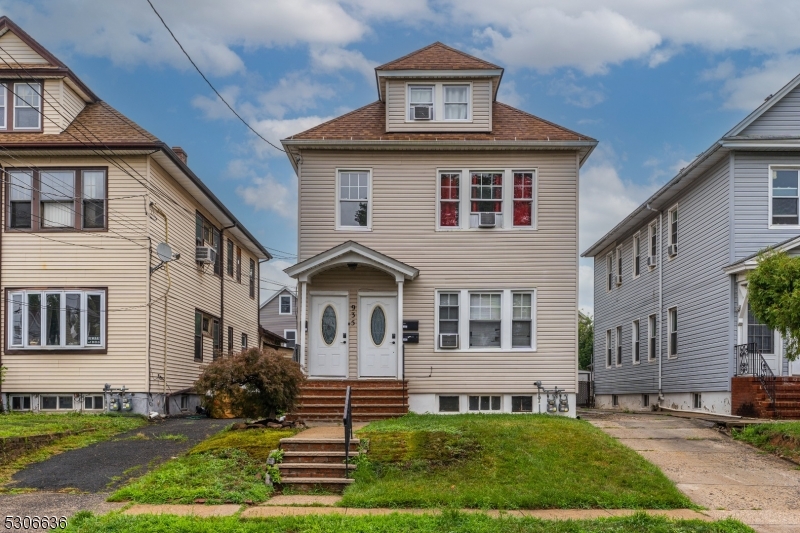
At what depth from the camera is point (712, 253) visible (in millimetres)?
20422

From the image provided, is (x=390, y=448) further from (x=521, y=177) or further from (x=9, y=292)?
(x=9, y=292)

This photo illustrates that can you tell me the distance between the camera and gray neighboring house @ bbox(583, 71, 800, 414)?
19094 mm

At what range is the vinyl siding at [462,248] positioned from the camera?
18391mm

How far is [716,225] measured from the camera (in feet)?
66.1

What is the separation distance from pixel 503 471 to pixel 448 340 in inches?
312

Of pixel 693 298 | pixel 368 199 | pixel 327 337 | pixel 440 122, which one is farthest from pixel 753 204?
pixel 327 337

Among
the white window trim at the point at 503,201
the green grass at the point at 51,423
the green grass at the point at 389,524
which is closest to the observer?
the green grass at the point at 389,524

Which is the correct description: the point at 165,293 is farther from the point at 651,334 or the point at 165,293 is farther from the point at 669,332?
the point at 651,334

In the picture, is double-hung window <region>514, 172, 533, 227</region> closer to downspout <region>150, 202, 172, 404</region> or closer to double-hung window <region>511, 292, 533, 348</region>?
double-hung window <region>511, 292, 533, 348</region>

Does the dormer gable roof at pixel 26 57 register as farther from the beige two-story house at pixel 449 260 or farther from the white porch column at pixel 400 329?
the white porch column at pixel 400 329

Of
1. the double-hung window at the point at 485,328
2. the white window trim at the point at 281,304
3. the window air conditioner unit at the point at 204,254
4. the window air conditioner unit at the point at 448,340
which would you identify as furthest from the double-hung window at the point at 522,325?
the white window trim at the point at 281,304

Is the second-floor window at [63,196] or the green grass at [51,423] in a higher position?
the second-floor window at [63,196]

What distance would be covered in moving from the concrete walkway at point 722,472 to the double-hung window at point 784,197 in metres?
5.88

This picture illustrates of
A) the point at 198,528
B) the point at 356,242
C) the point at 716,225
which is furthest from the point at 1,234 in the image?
the point at 716,225
